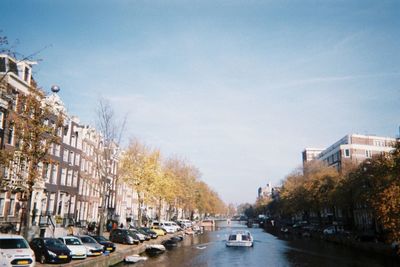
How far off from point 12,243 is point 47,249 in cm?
311

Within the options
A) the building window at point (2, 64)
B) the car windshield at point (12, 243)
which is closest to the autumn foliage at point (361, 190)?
the car windshield at point (12, 243)

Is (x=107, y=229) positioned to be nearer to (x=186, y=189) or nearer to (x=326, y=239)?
(x=186, y=189)

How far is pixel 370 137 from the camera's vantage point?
119 metres

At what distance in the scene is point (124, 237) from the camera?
42469mm

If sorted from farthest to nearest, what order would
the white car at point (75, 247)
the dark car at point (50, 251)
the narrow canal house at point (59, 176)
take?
the narrow canal house at point (59, 176) < the white car at point (75, 247) < the dark car at point (50, 251)

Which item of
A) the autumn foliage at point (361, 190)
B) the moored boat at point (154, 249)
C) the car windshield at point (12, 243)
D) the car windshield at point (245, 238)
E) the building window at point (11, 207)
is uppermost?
the autumn foliage at point (361, 190)

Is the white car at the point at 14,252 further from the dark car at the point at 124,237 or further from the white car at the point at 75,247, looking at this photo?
the dark car at the point at 124,237

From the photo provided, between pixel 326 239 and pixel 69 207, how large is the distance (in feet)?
145

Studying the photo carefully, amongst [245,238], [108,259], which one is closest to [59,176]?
[108,259]

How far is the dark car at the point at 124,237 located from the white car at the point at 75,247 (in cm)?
1265

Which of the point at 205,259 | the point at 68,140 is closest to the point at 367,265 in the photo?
the point at 205,259

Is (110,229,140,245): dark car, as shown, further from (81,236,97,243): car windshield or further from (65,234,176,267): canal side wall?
(81,236,97,243): car windshield

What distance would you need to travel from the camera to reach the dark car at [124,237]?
42375 millimetres

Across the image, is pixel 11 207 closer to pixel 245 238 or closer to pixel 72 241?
pixel 72 241
